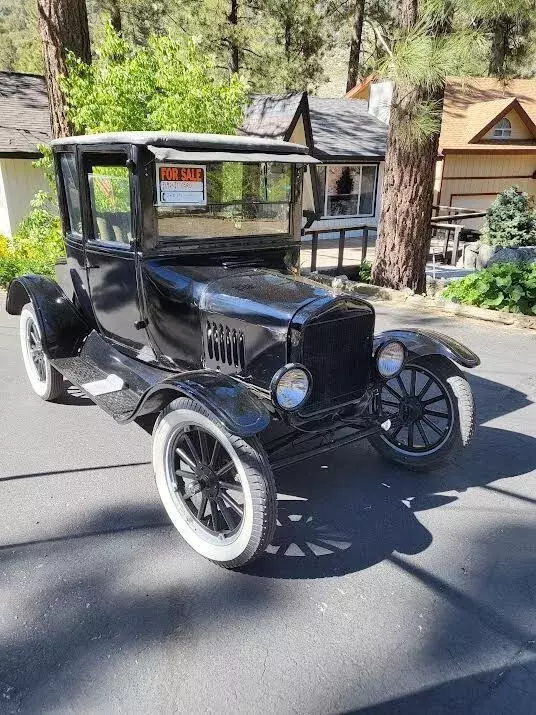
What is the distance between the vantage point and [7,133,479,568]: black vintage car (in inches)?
113

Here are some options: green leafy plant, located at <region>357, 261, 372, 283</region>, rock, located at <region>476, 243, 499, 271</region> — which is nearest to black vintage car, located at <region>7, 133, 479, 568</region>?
green leafy plant, located at <region>357, 261, 372, 283</region>

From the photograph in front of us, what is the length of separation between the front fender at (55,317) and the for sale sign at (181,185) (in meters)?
1.56

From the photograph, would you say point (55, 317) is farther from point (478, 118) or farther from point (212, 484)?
point (478, 118)

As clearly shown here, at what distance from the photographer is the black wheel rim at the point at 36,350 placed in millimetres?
4752

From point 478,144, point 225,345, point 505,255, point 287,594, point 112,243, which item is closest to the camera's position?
point 287,594

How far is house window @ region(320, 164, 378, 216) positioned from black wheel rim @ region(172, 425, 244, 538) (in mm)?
14041

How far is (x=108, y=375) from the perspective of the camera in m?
4.00

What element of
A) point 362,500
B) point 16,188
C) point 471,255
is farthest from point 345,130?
point 362,500

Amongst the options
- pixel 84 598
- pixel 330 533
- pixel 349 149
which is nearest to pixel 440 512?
pixel 330 533

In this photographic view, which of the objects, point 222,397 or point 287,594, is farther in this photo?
point 222,397

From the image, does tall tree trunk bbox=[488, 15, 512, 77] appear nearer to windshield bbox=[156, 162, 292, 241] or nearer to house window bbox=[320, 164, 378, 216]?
windshield bbox=[156, 162, 292, 241]

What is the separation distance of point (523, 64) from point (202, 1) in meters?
13.5

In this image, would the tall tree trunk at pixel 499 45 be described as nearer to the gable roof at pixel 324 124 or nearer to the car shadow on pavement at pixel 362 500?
the gable roof at pixel 324 124

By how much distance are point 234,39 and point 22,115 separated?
872cm
